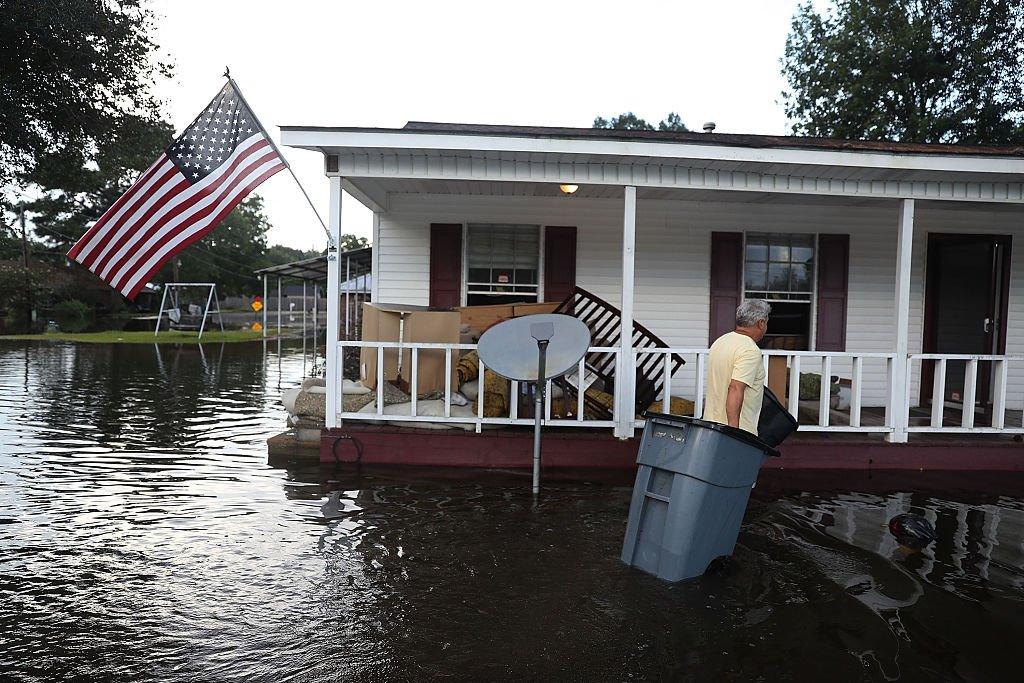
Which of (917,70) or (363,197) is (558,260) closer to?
(363,197)

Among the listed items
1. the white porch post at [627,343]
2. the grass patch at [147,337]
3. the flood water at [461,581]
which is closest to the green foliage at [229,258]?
the grass patch at [147,337]

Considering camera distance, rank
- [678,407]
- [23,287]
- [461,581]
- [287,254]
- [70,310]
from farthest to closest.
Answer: [287,254], [70,310], [23,287], [678,407], [461,581]

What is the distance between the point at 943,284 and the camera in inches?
389

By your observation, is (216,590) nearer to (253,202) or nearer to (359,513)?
(359,513)

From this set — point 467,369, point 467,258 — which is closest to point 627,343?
point 467,369

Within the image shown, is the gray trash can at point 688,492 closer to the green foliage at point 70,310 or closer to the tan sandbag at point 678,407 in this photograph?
the tan sandbag at point 678,407

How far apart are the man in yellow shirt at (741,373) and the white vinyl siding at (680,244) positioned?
522 cm

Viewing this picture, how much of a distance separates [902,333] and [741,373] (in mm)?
4108

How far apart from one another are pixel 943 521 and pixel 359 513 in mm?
4527

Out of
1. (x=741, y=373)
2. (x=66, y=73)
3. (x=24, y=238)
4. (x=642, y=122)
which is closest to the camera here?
(x=741, y=373)

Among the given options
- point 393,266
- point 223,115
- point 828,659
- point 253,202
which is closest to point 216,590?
point 828,659

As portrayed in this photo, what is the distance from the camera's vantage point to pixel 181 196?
667cm

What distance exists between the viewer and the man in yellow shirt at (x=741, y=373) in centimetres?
439

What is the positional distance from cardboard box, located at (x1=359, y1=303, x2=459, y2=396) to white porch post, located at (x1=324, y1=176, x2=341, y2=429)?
0.47m
